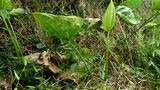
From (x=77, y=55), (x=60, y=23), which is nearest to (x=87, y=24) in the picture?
(x=77, y=55)

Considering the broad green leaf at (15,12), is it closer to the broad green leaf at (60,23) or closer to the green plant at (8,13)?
the green plant at (8,13)

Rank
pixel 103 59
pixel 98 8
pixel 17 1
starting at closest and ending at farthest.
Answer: pixel 103 59
pixel 17 1
pixel 98 8

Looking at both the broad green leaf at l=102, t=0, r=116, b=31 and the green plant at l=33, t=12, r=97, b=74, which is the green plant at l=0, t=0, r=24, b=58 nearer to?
the green plant at l=33, t=12, r=97, b=74

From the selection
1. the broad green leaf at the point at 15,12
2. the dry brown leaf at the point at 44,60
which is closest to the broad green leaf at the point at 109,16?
the dry brown leaf at the point at 44,60

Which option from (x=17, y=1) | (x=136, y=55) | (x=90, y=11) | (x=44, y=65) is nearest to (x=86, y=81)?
(x=44, y=65)

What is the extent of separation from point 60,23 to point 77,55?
256 millimetres

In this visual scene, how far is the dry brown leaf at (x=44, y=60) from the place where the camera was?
1.44m

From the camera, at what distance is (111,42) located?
1666 mm

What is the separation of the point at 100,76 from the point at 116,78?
0.08 m

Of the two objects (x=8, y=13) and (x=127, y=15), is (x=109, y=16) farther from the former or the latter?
(x=8, y=13)

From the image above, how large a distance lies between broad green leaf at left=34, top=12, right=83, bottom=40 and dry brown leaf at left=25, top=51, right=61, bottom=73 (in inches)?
6.4

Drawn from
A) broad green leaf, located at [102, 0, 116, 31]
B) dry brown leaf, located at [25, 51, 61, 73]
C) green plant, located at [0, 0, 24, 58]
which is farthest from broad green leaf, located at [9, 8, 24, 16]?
broad green leaf, located at [102, 0, 116, 31]

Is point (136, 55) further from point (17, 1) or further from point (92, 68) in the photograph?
point (17, 1)

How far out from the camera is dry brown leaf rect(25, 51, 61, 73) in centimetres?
144
